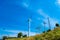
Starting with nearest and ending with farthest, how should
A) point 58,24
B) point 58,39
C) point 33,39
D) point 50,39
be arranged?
point 58,39
point 50,39
point 33,39
point 58,24

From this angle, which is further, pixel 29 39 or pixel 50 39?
pixel 29 39

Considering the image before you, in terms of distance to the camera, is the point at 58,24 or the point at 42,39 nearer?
the point at 42,39

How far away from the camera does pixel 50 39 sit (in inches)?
2256

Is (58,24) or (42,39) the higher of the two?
(58,24)

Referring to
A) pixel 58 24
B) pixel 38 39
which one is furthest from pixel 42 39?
pixel 58 24

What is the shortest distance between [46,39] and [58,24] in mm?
26299

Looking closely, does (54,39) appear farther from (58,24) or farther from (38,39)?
(58,24)

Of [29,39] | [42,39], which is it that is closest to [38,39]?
[42,39]

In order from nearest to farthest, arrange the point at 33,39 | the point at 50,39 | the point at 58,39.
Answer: the point at 58,39 < the point at 50,39 < the point at 33,39

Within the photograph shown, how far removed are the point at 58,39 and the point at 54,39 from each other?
7.57 feet

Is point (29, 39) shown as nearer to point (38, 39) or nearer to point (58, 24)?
point (38, 39)

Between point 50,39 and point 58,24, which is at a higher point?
point 58,24

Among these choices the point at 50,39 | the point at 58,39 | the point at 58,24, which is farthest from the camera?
the point at 58,24

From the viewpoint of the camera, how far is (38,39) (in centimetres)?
6012
